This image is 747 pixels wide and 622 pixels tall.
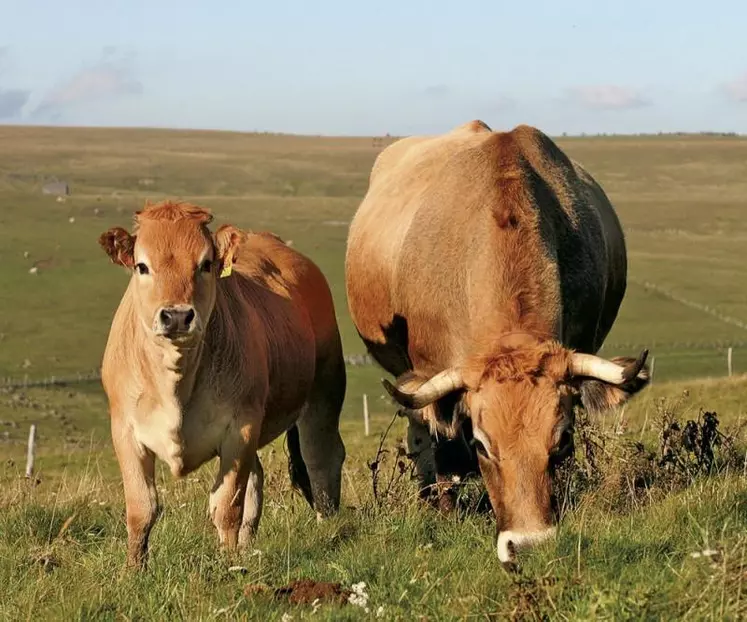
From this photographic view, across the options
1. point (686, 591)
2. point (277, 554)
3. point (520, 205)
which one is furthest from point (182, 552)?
point (520, 205)

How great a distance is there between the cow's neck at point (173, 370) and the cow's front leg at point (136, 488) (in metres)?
0.36

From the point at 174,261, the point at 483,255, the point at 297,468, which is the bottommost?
the point at 297,468

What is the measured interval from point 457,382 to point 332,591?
7.23 ft

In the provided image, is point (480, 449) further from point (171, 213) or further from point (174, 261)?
point (171, 213)

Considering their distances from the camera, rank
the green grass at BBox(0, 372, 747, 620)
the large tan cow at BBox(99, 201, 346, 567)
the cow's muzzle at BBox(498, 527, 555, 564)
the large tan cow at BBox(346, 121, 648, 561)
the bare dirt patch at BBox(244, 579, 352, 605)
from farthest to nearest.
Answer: the large tan cow at BBox(99, 201, 346, 567) → the large tan cow at BBox(346, 121, 648, 561) → the cow's muzzle at BBox(498, 527, 555, 564) → the bare dirt patch at BBox(244, 579, 352, 605) → the green grass at BBox(0, 372, 747, 620)

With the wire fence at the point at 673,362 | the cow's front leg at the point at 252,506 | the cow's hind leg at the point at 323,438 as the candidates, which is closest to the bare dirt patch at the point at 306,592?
the cow's front leg at the point at 252,506

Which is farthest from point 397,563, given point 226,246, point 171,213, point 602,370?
point 171,213

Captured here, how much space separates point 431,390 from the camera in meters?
7.59

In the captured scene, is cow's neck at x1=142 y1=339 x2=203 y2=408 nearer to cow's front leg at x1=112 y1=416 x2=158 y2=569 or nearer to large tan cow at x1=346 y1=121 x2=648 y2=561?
cow's front leg at x1=112 y1=416 x2=158 y2=569

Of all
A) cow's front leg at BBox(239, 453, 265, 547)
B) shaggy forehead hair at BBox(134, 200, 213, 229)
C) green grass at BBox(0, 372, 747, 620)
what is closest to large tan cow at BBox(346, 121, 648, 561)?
green grass at BBox(0, 372, 747, 620)

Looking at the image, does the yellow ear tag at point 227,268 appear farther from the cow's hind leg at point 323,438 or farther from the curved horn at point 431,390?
the cow's hind leg at point 323,438

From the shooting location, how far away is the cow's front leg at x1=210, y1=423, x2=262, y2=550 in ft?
24.6

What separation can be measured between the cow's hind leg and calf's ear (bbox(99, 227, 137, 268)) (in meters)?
3.30

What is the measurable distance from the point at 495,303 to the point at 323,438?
2.62 metres
